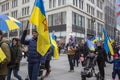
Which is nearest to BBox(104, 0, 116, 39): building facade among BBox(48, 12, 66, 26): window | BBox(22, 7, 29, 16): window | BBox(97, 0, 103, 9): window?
BBox(97, 0, 103, 9): window

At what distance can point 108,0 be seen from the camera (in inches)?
2790

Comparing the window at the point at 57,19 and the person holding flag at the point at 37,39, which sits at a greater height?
the window at the point at 57,19

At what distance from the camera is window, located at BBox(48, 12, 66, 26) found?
153 feet

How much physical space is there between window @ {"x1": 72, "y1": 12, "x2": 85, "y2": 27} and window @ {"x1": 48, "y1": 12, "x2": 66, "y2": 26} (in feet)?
6.02

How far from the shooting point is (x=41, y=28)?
734cm

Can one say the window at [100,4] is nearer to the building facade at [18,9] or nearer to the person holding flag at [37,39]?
the building facade at [18,9]

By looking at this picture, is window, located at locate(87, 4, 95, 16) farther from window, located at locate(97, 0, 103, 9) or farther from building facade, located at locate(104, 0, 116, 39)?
building facade, located at locate(104, 0, 116, 39)

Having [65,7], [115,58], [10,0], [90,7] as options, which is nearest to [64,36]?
[65,7]

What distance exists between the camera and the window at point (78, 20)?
156 feet

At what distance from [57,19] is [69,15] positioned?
3.12m

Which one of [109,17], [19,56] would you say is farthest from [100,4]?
[19,56]

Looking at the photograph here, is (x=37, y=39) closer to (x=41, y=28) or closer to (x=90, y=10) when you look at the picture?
(x=41, y=28)

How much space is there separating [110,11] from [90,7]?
56.6 ft

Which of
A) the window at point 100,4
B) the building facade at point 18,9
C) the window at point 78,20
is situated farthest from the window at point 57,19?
the window at point 100,4
